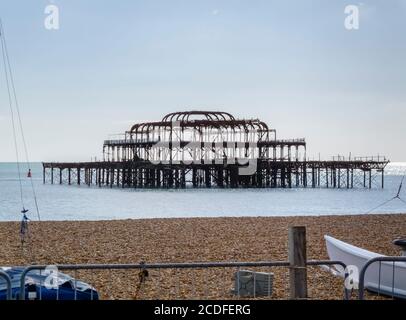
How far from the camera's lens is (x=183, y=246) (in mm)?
19047

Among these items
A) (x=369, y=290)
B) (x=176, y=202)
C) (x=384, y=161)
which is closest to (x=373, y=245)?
(x=369, y=290)

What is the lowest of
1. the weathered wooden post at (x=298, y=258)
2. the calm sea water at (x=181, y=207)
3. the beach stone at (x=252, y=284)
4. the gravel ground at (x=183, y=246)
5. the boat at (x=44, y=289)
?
the calm sea water at (x=181, y=207)

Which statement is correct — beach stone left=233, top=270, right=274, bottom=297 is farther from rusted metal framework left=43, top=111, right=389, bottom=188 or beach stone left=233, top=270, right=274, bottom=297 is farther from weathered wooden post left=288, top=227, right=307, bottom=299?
rusted metal framework left=43, top=111, right=389, bottom=188

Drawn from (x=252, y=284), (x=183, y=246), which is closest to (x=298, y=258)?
(x=252, y=284)

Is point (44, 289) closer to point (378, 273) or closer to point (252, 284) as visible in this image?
point (252, 284)

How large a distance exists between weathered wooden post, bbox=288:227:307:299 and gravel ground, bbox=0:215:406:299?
162 cm

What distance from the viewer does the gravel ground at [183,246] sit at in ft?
38.0

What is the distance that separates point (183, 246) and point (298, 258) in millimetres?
11466

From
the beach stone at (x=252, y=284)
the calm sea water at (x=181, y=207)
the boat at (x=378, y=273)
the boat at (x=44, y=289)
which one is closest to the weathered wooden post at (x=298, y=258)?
the boat at (x=378, y=273)

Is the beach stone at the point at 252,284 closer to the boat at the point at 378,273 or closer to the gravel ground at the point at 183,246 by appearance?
the gravel ground at the point at 183,246

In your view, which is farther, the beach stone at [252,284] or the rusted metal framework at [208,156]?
the rusted metal framework at [208,156]

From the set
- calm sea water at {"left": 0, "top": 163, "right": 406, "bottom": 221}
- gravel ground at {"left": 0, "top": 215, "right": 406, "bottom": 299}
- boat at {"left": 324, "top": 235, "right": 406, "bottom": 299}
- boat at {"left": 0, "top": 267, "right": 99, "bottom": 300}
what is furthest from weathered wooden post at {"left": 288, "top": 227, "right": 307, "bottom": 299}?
calm sea water at {"left": 0, "top": 163, "right": 406, "bottom": 221}

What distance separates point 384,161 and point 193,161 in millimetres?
22664

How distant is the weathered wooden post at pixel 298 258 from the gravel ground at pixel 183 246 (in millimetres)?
1622
